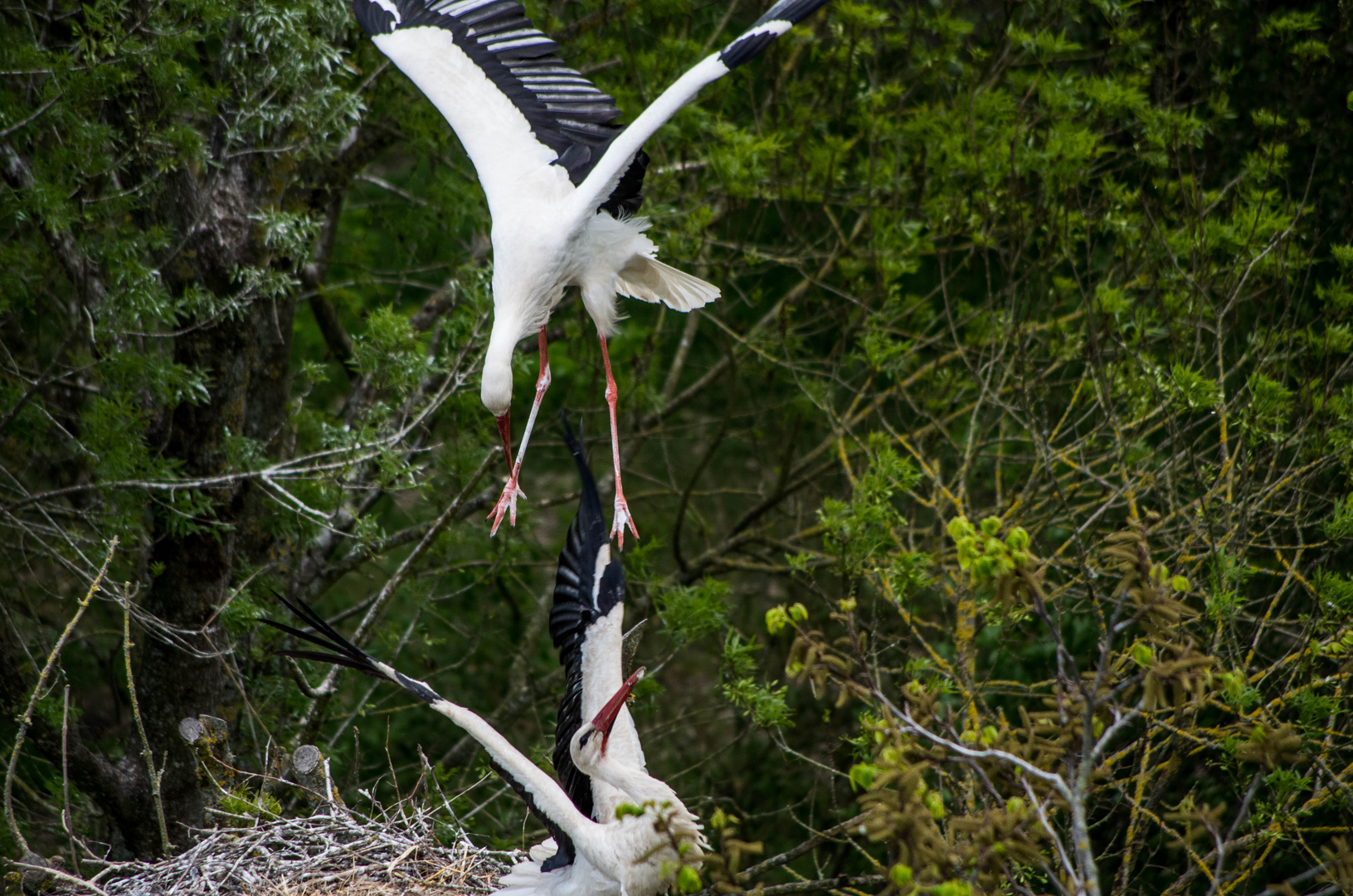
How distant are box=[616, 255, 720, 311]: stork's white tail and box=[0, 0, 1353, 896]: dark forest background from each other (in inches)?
27.2

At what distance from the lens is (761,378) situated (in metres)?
8.05

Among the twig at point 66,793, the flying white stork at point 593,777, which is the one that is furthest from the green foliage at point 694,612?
the twig at point 66,793

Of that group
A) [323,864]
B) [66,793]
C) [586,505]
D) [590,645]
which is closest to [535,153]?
[586,505]

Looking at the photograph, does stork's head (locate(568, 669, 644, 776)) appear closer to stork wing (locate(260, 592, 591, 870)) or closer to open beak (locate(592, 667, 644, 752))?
open beak (locate(592, 667, 644, 752))

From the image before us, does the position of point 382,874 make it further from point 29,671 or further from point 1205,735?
point 1205,735

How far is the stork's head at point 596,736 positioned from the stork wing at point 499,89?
1.82 m

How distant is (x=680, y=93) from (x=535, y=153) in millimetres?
856

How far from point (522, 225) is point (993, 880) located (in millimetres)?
2675

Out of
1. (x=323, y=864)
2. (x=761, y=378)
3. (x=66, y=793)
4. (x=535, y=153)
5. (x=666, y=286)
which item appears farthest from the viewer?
(x=761, y=378)

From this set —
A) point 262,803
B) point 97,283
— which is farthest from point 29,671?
point 97,283

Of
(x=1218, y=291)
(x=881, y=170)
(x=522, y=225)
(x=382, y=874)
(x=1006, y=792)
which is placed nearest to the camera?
(x=1006, y=792)

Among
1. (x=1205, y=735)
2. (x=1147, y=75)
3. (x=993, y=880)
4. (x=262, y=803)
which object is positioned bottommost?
(x=1205, y=735)

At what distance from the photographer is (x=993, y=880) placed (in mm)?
2701

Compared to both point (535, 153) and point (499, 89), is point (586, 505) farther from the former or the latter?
point (499, 89)
